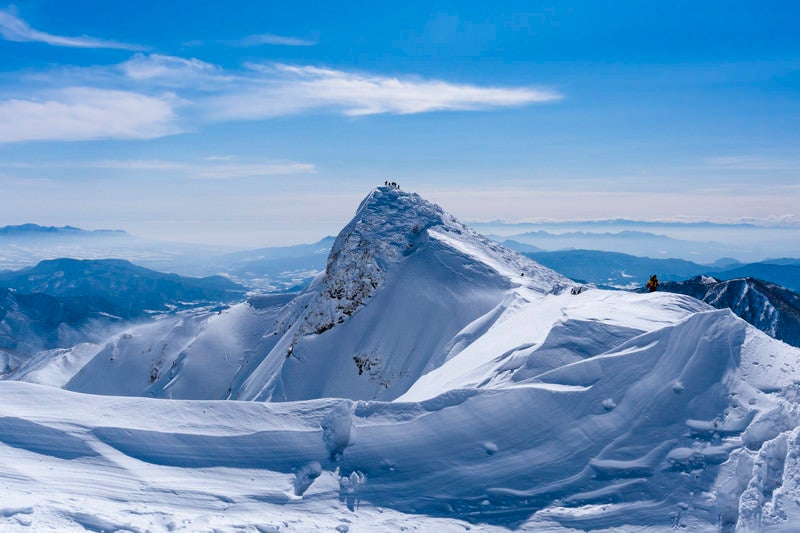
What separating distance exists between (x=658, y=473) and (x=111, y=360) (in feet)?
308

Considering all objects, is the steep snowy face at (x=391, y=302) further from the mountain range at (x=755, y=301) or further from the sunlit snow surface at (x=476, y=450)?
the mountain range at (x=755, y=301)

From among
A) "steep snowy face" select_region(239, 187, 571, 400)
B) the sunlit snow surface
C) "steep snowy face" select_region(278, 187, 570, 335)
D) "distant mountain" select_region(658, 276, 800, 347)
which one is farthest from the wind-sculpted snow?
"distant mountain" select_region(658, 276, 800, 347)

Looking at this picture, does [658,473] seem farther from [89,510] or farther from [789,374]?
[89,510]

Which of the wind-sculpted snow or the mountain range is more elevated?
the wind-sculpted snow

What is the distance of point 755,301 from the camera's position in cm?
13675

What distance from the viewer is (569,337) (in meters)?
14.3

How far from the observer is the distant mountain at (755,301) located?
131 m

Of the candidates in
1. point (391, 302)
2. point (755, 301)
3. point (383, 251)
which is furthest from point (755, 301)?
point (391, 302)

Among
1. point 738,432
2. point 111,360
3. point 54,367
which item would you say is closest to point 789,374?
point 738,432

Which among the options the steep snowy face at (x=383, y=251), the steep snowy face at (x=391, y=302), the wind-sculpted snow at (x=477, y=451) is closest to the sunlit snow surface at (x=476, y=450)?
the wind-sculpted snow at (x=477, y=451)

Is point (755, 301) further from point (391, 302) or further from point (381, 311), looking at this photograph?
point (381, 311)

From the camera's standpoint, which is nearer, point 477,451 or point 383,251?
point 477,451

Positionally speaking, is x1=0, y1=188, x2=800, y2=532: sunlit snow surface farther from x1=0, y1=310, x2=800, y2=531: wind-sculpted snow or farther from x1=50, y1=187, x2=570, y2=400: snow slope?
x1=50, y1=187, x2=570, y2=400: snow slope

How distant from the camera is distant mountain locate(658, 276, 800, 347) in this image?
13125 cm
